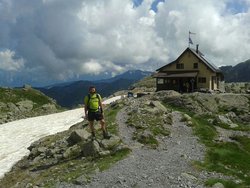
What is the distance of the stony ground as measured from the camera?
2294 cm

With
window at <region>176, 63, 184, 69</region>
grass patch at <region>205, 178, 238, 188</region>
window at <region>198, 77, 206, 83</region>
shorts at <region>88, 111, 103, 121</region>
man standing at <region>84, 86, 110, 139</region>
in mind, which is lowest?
grass patch at <region>205, 178, 238, 188</region>

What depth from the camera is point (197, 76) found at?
3265 inches

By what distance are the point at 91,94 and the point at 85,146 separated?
4.20m

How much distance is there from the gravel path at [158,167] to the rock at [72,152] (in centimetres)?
415

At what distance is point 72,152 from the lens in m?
31.8

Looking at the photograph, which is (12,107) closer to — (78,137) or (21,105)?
(21,105)

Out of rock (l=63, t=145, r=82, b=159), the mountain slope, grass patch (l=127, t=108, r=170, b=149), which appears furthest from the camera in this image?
the mountain slope

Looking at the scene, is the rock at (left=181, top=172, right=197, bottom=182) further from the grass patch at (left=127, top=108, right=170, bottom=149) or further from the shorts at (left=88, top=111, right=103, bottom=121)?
the shorts at (left=88, top=111, right=103, bottom=121)

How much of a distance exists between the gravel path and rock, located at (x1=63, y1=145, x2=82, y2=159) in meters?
4.15

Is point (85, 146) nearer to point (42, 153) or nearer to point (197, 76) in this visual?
point (42, 153)

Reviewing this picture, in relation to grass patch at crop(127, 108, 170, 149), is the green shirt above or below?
above

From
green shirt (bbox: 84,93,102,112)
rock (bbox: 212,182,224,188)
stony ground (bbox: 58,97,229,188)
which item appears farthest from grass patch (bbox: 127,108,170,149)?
rock (bbox: 212,182,224,188)

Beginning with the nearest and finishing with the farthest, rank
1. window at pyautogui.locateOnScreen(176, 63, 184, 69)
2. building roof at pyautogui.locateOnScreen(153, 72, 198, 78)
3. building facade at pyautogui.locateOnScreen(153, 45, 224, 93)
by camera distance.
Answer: building roof at pyautogui.locateOnScreen(153, 72, 198, 78)
building facade at pyautogui.locateOnScreen(153, 45, 224, 93)
window at pyautogui.locateOnScreen(176, 63, 184, 69)

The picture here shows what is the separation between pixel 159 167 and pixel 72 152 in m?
9.00
